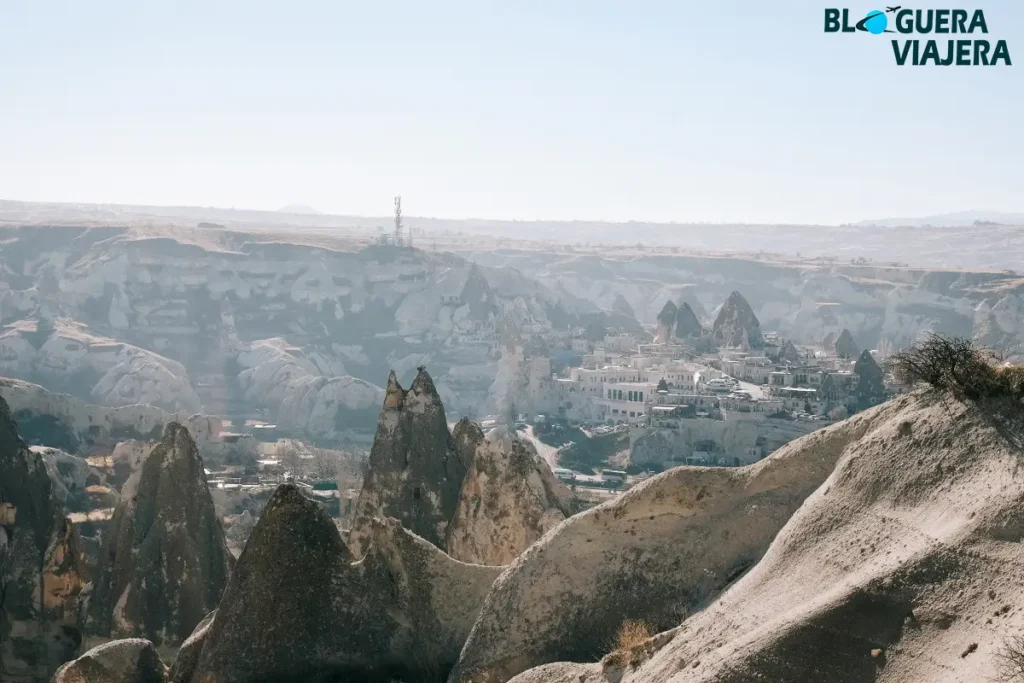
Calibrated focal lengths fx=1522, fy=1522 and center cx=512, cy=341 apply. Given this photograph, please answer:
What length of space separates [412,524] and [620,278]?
530 ft

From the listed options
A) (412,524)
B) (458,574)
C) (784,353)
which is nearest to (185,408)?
(784,353)

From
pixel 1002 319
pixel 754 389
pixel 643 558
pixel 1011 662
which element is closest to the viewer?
pixel 1011 662

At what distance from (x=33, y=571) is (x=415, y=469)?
16.7 ft

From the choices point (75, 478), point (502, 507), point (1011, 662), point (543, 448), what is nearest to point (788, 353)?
point (543, 448)

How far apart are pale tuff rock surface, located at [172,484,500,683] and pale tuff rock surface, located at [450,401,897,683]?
1045mm

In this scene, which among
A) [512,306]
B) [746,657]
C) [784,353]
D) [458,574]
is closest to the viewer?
[746,657]

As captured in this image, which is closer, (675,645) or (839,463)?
(675,645)

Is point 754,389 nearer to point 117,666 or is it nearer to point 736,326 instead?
point 736,326

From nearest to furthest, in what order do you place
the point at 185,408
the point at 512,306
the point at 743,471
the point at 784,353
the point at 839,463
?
1. the point at 839,463
2. the point at 743,471
3. the point at 185,408
4. the point at 784,353
5. the point at 512,306

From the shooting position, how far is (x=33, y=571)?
19391 mm

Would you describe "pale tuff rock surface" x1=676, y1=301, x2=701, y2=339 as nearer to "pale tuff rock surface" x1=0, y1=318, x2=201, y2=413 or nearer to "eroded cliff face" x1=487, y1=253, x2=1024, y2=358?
"eroded cliff face" x1=487, y1=253, x2=1024, y2=358

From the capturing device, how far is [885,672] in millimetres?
8375

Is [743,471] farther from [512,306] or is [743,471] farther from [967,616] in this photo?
[512,306]

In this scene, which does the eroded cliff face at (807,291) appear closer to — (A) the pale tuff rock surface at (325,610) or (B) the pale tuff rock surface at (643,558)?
(A) the pale tuff rock surface at (325,610)
